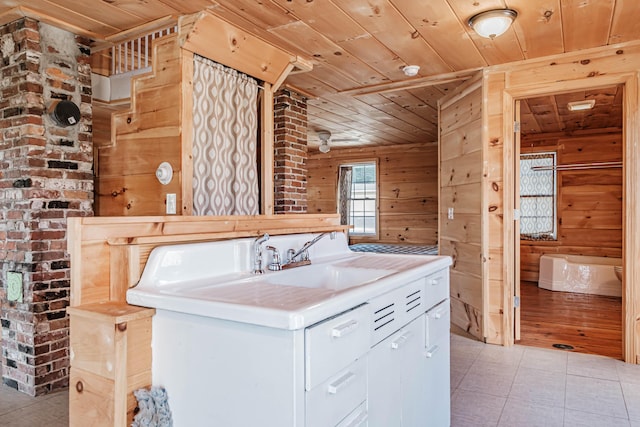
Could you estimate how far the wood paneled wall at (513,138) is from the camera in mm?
3109

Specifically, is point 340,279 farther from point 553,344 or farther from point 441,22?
point 553,344

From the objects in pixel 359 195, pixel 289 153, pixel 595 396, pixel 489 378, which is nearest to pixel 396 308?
pixel 489 378

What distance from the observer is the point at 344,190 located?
27.5 ft

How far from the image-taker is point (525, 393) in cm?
267

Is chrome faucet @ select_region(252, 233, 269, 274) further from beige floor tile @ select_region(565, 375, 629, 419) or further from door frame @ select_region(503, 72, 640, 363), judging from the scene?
door frame @ select_region(503, 72, 640, 363)

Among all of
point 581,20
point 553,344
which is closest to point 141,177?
point 581,20

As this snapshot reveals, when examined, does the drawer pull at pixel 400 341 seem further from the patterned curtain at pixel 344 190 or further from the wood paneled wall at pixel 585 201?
the patterned curtain at pixel 344 190

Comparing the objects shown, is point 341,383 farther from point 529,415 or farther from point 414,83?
point 414,83

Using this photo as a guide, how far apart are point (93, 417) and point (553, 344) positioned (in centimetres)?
351

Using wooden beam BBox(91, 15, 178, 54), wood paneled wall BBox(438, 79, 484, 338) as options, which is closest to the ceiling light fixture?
wood paneled wall BBox(438, 79, 484, 338)

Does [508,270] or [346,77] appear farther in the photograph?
[346,77]

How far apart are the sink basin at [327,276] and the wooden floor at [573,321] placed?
7.97 ft

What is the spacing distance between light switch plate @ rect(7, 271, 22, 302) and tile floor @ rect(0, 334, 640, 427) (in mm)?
580

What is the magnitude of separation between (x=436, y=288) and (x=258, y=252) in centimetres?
84
